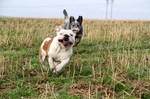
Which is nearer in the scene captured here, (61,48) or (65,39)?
(65,39)

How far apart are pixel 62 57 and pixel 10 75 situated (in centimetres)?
114

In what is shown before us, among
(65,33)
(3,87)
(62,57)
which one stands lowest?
(3,87)

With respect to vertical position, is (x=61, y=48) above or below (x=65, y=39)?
below

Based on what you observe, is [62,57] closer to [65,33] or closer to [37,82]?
[65,33]

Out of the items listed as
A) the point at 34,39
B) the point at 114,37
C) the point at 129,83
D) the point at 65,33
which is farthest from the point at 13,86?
the point at 114,37

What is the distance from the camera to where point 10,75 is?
5.48 metres

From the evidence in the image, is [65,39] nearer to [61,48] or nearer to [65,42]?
[65,42]

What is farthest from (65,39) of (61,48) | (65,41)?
(61,48)

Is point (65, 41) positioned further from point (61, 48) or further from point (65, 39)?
point (61, 48)

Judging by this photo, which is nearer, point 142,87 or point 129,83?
point 142,87

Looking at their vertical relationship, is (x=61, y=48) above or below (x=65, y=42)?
below

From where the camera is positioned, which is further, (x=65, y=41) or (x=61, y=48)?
(x=61, y=48)

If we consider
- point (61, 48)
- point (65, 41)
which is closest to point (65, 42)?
point (65, 41)

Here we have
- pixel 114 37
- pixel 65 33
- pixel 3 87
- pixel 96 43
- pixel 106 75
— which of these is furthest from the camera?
pixel 114 37
